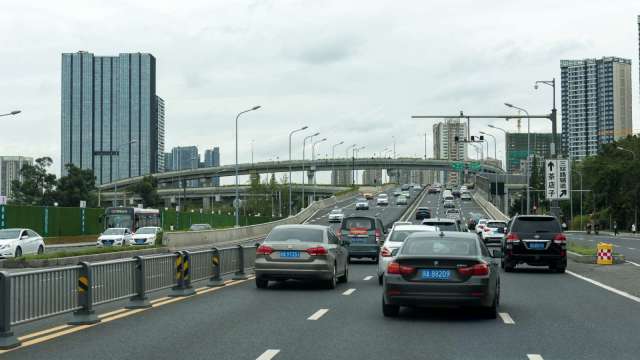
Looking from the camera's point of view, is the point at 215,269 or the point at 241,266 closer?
the point at 215,269

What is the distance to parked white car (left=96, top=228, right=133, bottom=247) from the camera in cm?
4669

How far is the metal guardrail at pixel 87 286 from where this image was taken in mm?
10844

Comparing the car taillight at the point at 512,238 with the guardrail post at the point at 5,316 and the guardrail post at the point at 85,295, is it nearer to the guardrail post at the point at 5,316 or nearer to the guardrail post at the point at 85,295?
the guardrail post at the point at 85,295

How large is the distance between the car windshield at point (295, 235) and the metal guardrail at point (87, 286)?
184 cm

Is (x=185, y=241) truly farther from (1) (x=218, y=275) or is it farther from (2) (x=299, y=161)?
(2) (x=299, y=161)

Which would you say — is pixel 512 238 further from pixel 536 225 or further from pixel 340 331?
pixel 340 331

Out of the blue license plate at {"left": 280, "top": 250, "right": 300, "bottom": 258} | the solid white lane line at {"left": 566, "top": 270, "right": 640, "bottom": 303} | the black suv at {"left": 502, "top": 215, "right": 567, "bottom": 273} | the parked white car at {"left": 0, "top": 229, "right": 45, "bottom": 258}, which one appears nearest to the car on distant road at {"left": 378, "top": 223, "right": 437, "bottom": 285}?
the blue license plate at {"left": 280, "top": 250, "right": 300, "bottom": 258}

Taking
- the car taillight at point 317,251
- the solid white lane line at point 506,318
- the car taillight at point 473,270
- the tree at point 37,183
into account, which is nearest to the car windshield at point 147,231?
the car taillight at point 317,251

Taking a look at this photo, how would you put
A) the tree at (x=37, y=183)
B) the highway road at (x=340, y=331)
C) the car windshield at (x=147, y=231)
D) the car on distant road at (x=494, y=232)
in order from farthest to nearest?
the tree at (x=37, y=183), the car windshield at (x=147, y=231), the car on distant road at (x=494, y=232), the highway road at (x=340, y=331)

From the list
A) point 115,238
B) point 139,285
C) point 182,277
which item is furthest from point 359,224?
point 115,238

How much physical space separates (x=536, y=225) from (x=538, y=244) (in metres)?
0.64

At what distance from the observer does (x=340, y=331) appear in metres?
11.8

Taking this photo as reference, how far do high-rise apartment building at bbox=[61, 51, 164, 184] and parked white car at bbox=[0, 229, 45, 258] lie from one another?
150328 millimetres

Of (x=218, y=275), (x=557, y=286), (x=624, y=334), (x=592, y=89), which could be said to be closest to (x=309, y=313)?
(x=624, y=334)
